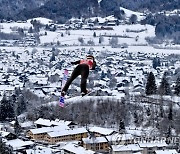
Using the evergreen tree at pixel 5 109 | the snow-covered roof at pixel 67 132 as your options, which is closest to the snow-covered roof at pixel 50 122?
the snow-covered roof at pixel 67 132

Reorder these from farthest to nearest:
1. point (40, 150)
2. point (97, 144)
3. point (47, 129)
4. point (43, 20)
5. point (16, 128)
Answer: point (43, 20) < point (16, 128) < point (47, 129) < point (97, 144) < point (40, 150)

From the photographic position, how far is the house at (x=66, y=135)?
13953 mm

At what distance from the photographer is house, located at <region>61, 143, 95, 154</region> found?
12.3 meters

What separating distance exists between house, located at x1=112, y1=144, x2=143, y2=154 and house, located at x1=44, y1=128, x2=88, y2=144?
1.58 meters

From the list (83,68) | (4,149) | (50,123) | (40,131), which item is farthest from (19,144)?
(83,68)

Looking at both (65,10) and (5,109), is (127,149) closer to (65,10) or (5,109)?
(5,109)

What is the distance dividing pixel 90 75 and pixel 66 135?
10.7m

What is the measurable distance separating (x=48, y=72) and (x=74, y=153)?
1437 centimetres

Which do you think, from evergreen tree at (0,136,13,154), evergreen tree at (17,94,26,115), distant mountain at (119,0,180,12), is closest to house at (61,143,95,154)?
evergreen tree at (0,136,13,154)

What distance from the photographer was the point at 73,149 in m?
12.5

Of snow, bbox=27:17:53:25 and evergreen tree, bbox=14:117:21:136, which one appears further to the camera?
snow, bbox=27:17:53:25

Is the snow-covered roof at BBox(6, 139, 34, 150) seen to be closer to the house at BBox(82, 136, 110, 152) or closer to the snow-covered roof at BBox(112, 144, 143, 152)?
the house at BBox(82, 136, 110, 152)

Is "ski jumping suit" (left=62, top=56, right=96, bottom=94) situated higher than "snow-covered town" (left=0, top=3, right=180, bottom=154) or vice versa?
"ski jumping suit" (left=62, top=56, right=96, bottom=94)

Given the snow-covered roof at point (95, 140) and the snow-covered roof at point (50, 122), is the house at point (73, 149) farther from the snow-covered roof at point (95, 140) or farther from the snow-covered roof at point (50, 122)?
the snow-covered roof at point (50, 122)
